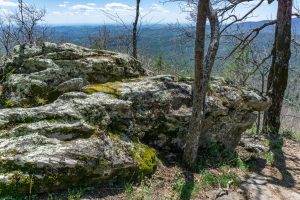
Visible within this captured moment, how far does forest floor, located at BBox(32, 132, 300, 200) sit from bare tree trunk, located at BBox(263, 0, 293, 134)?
2.81 m

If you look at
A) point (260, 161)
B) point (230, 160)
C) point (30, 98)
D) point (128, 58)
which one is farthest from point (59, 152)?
point (260, 161)

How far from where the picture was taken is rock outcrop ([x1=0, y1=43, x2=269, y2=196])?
5688mm

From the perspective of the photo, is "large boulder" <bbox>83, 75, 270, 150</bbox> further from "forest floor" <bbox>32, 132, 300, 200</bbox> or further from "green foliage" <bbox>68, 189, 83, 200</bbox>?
"green foliage" <bbox>68, 189, 83, 200</bbox>

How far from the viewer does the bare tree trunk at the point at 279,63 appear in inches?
464

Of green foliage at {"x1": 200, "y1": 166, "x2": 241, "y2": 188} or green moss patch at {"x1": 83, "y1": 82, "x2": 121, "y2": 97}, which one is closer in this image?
green foliage at {"x1": 200, "y1": 166, "x2": 241, "y2": 188}

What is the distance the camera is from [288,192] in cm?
770

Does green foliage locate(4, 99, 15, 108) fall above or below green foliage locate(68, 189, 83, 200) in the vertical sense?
above

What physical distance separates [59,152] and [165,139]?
3079mm

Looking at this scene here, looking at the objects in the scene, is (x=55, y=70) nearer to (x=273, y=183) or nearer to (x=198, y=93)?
(x=198, y=93)

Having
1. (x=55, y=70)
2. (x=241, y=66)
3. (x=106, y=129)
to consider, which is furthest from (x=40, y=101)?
(x=241, y=66)

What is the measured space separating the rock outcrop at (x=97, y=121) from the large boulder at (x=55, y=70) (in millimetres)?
24

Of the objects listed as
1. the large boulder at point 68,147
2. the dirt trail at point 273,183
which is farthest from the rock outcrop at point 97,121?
the dirt trail at point 273,183

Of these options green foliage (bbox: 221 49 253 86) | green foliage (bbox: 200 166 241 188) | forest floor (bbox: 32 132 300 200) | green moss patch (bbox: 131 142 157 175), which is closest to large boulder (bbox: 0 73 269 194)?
green moss patch (bbox: 131 142 157 175)

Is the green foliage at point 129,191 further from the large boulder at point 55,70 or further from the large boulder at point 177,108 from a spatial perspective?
the large boulder at point 55,70
